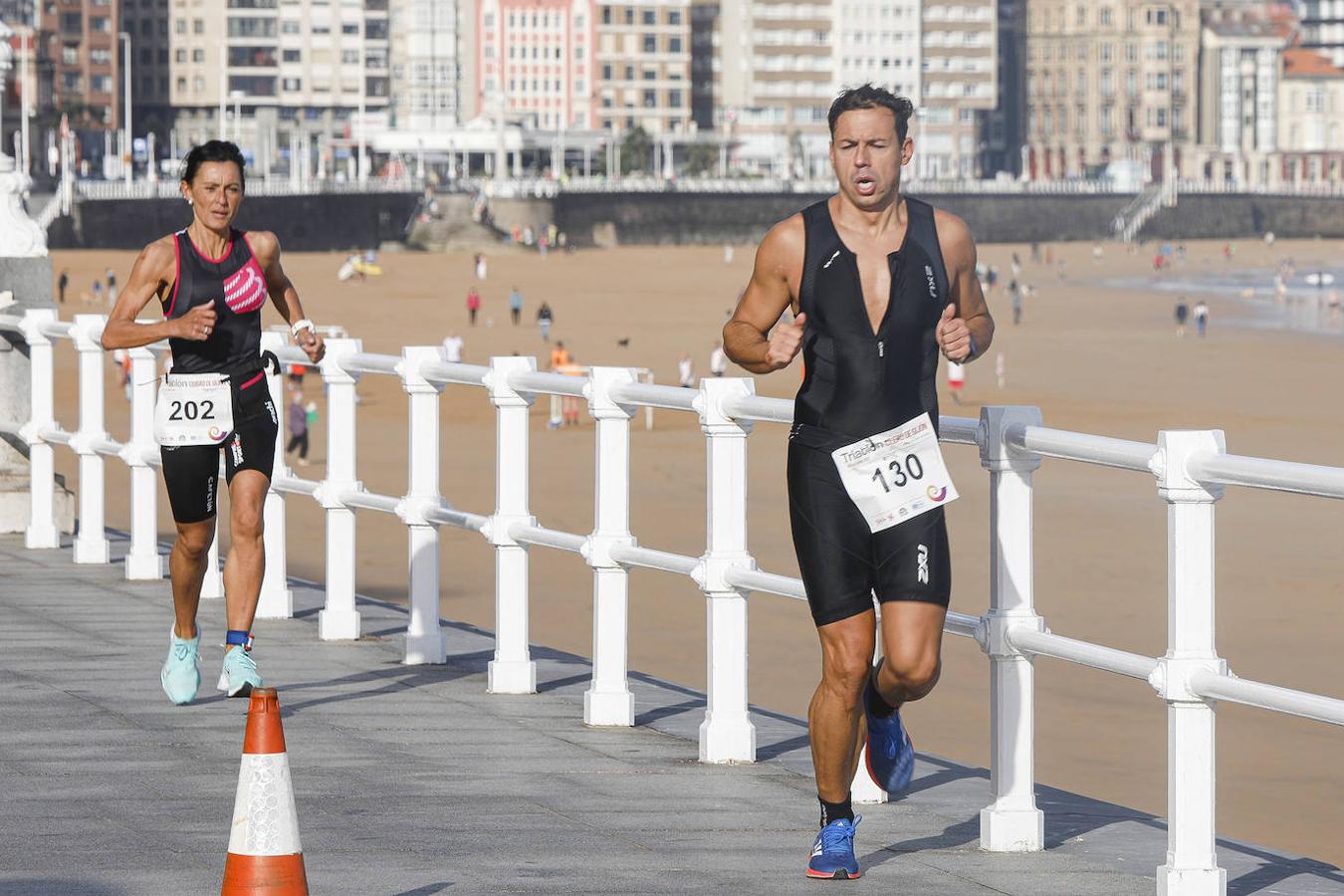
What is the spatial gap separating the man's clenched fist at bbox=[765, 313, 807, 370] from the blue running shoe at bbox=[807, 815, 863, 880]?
3.29 feet

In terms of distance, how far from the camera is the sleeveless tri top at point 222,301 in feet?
23.3

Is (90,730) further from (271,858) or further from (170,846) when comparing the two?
(271,858)

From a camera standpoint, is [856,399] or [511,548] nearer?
[856,399]

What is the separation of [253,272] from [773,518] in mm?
16249

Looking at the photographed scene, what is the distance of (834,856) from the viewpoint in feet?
17.0

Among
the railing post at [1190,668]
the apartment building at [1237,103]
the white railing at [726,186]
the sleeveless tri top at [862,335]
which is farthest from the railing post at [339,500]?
the apartment building at [1237,103]

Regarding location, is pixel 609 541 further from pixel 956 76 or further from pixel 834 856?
pixel 956 76

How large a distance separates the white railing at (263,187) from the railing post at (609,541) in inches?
3427

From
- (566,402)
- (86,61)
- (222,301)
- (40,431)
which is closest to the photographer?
(222,301)

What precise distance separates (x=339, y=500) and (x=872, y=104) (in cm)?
406

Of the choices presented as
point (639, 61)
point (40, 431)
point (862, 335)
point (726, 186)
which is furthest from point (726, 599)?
point (639, 61)

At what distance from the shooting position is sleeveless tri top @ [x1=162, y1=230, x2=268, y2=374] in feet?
23.3

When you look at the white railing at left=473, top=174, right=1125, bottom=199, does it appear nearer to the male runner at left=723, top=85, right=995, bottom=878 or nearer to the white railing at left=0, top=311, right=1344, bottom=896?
the white railing at left=0, top=311, right=1344, bottom=896

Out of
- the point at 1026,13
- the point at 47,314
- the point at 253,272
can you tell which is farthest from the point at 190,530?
the point at 1026,13
